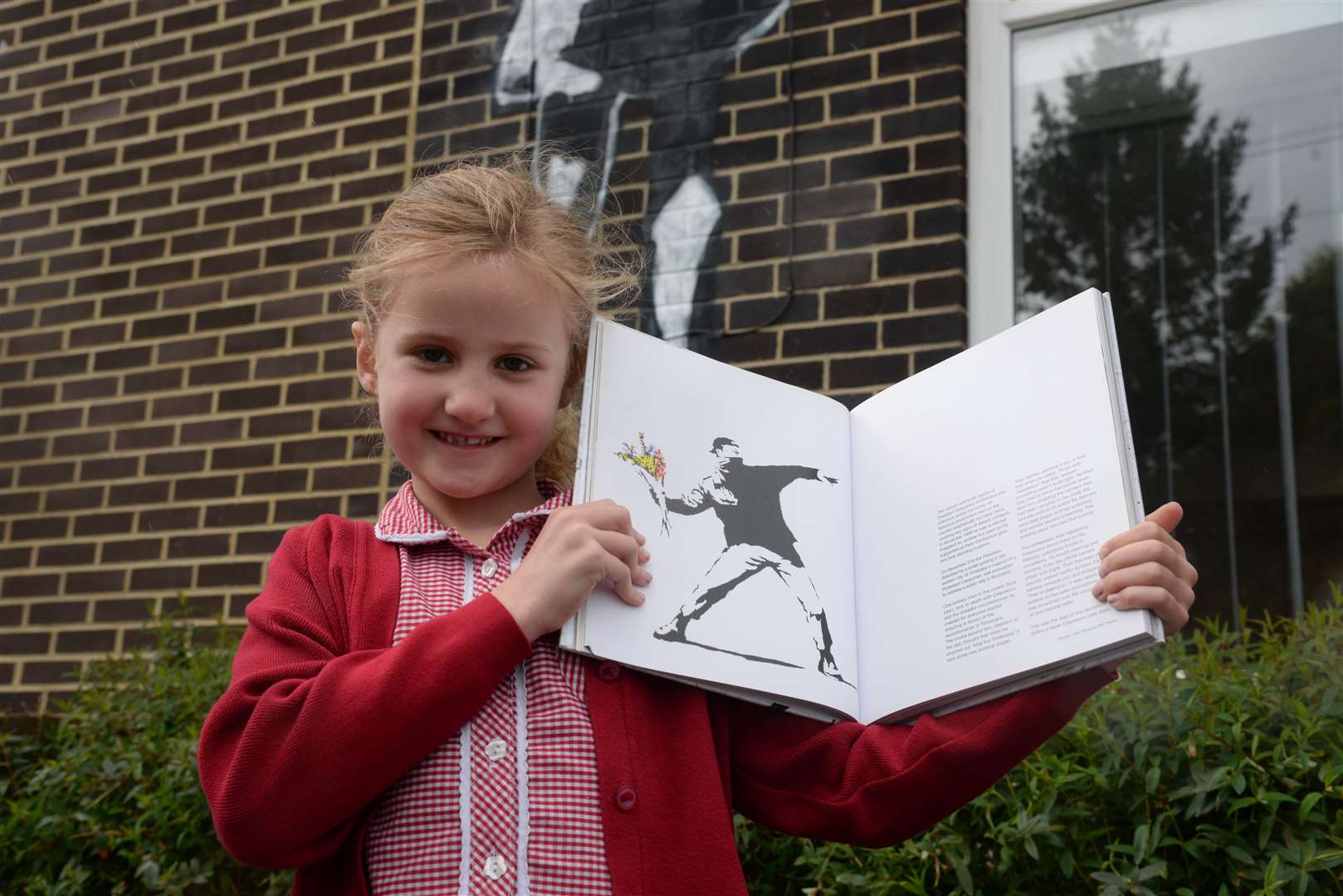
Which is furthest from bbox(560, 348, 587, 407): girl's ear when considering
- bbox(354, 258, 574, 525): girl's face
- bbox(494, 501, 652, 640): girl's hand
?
bbox(494, 501, 652, 640): girl's hand

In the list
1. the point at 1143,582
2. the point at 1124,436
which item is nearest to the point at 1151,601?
the point at 1143,582

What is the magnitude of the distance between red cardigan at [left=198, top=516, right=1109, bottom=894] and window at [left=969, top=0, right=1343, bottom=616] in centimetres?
234

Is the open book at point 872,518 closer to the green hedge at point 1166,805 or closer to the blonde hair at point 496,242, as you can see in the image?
the blonde hair at point 496,242

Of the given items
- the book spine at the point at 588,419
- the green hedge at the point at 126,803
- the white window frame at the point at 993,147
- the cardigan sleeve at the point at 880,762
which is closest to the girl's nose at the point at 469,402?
the book spine at the point at 588,419

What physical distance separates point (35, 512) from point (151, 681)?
1499mm

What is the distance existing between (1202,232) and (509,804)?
3.13m

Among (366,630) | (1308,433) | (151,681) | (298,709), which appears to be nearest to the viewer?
(298,709)

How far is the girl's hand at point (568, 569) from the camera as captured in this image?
4.78 feet

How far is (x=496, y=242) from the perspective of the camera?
1.66 metres

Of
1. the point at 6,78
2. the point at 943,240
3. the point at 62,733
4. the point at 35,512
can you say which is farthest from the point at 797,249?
the point at 6,78

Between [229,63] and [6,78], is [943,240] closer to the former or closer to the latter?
[229,63]

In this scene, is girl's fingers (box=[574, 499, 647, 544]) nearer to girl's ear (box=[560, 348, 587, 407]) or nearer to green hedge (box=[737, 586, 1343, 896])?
girl's ear (box=[560, 348, 587, 407])

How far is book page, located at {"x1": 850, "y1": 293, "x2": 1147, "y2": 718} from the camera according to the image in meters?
1.44

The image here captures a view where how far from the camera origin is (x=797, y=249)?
13.0ft
